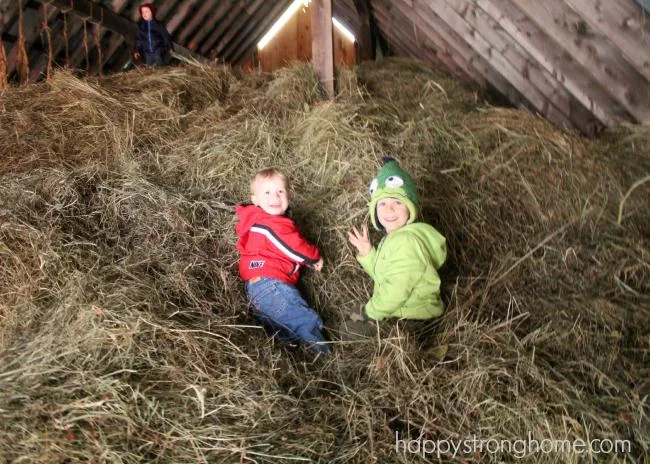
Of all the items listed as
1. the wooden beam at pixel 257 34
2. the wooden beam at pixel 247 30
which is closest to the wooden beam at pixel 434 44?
the wooden beam at pixel 247 30

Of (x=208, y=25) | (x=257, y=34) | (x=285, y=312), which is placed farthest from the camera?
(x=257, y=34)

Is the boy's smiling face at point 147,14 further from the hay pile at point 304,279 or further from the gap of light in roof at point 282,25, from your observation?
the gap of light in roof at point 282,25

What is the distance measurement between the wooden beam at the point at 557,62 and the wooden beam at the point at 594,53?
4.9 inches

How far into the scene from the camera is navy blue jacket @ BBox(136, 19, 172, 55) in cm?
477

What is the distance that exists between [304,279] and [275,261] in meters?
0.23

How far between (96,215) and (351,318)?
49.0 inches

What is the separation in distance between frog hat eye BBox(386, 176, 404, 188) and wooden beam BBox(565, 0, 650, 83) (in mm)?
1141

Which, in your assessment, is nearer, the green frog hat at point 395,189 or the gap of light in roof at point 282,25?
the green frog hat at point 395,189

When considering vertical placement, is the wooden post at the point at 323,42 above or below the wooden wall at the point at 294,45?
below

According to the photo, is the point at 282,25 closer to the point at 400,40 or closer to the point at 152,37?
the point at 400,40

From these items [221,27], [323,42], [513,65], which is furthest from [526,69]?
[221,27]

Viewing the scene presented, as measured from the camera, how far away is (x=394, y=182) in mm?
2053

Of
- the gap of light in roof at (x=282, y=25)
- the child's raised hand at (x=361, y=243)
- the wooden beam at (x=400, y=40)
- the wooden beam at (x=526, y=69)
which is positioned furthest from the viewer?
the gap of light in roof at (x=282, y=25)

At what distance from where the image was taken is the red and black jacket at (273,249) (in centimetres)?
219
